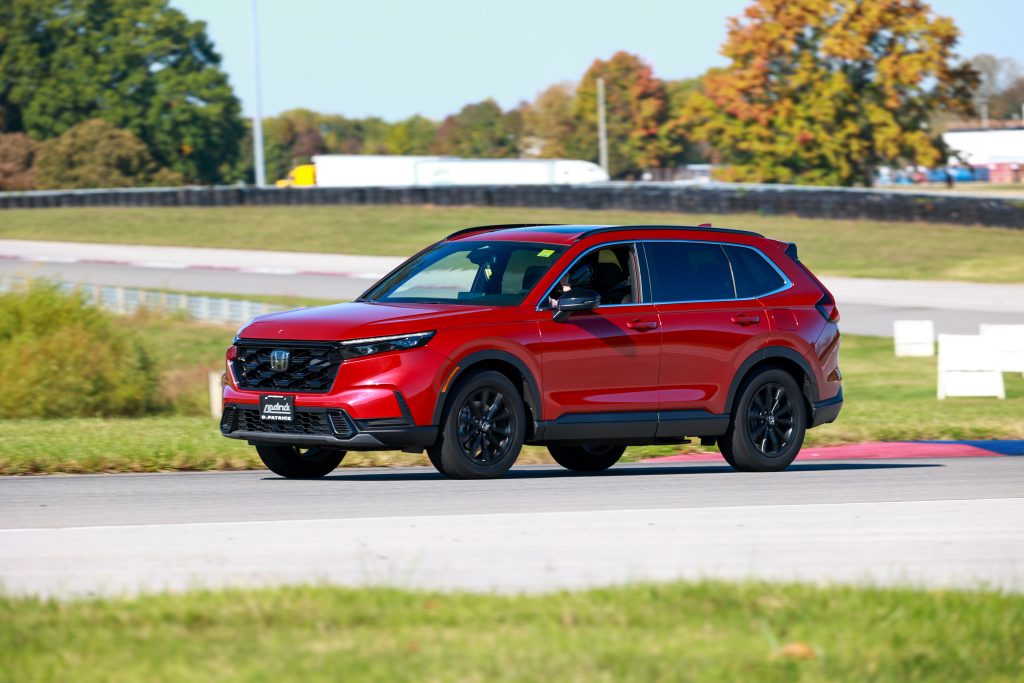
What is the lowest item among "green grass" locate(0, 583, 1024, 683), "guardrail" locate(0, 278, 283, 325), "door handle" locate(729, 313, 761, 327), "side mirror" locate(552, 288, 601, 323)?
"guardrail" locate(0, 278, 283, 325)

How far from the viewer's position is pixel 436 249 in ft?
41.2

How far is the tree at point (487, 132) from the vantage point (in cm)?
17312

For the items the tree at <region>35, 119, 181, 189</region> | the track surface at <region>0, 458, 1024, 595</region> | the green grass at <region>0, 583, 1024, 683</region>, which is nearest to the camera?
the green grass at <region>0, 583, 1024, 683</region>

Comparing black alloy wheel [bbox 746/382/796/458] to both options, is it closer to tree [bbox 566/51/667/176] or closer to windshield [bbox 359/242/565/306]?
windshield [bbox 359/242/565/306]

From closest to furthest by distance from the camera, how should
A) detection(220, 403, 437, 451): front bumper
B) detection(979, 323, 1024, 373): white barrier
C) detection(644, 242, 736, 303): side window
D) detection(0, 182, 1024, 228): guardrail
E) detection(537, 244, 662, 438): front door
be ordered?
detection(220, 403, 437, 451): front bumper, detection(537, 244, 662, 438): front door, detection(644, 242, 736, 303): side window, detection(979, 323, 1024, 373): white barrier, detection(0, 182, 1024, 228): guardrail

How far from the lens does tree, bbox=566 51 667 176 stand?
145625 mm

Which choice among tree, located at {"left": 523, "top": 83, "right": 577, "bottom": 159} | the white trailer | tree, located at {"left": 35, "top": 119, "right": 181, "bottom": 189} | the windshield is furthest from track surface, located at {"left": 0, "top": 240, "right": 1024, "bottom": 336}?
tree, located at {"left": 523, "top": 83, "right": 577, "bottom": 159}

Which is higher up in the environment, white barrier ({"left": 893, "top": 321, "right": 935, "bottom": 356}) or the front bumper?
the front bumper

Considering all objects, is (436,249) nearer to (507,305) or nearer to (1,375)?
(507,305)

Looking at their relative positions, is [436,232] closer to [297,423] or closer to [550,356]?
[550,356]

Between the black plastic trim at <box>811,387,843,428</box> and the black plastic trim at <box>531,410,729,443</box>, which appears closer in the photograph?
the black plastic trim at <box>531,410,729,443</box>

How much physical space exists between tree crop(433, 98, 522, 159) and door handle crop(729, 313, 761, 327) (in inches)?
6305

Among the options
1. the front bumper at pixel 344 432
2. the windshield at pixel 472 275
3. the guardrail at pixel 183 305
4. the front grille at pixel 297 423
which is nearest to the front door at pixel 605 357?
the windshield at pixel 472 275

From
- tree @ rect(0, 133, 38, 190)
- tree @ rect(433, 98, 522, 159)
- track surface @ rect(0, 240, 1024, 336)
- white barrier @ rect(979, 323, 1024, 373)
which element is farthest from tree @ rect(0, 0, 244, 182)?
white barrier @ rect(979, 323, 1024, 373)
